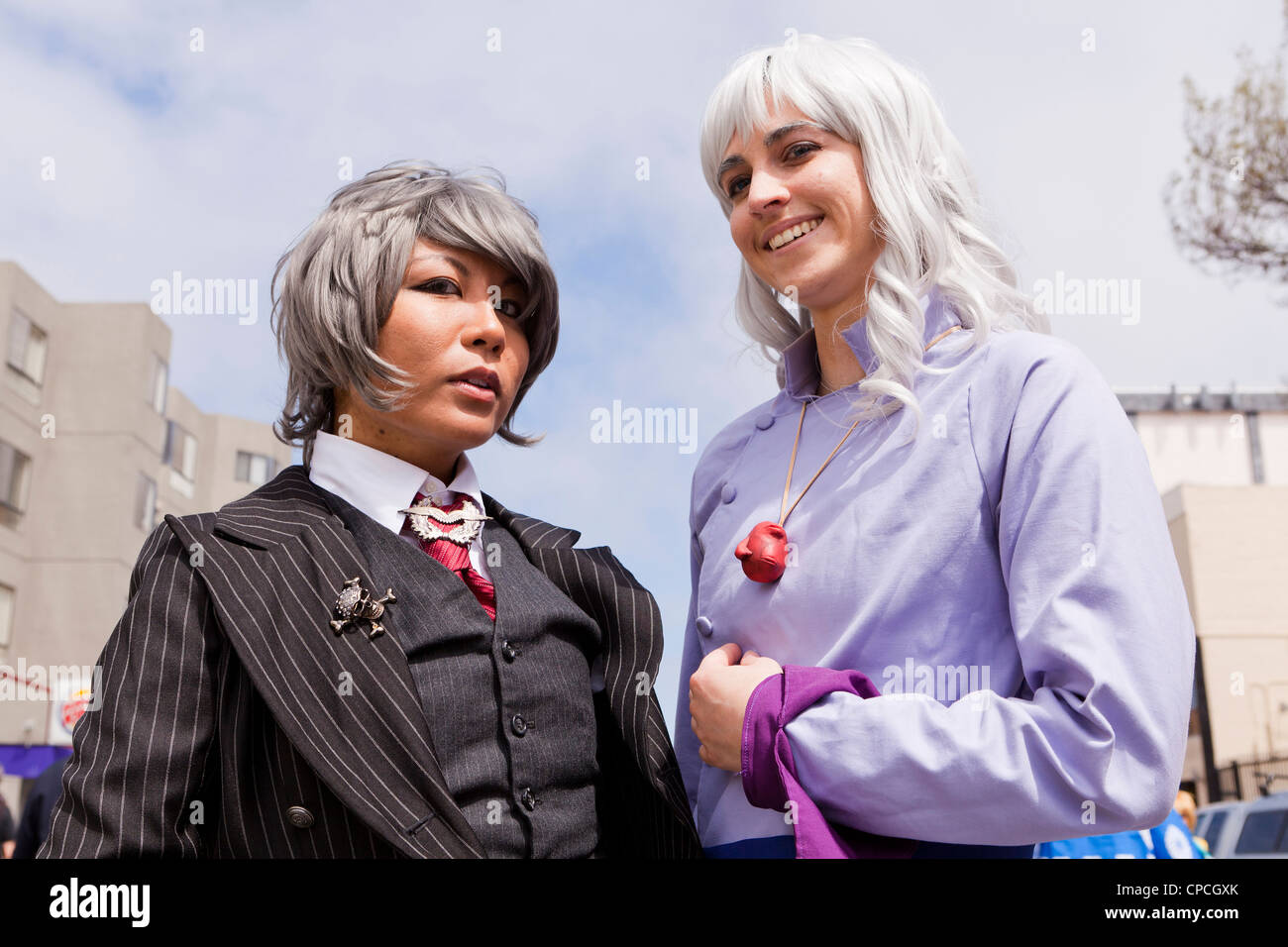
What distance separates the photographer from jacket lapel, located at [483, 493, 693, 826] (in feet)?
6.92

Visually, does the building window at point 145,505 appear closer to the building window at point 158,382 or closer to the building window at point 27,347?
the building window at point 158,382

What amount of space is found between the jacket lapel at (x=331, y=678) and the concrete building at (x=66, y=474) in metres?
19.2

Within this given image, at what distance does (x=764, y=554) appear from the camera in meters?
2.02

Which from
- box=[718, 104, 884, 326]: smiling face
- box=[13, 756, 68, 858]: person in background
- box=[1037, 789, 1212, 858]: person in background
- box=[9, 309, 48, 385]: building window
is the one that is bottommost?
box=[13, 756, 68, 858]: person in background

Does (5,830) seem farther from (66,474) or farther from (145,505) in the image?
(145,505)

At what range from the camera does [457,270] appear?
221 cm

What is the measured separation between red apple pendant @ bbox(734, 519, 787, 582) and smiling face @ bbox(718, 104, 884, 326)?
19.4 inches

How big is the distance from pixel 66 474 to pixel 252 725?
24.4 m

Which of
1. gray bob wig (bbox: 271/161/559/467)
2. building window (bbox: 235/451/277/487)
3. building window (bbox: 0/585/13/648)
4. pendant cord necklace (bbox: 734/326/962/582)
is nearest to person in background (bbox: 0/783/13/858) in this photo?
gray bob wig (bbox: 271/161/559/467)

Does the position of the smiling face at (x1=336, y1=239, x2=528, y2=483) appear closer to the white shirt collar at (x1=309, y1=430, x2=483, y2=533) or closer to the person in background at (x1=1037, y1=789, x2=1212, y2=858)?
the white shirt collar at (x1=309, y1=430, x2=483, y2=533)

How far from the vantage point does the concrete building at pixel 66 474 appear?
21094mm

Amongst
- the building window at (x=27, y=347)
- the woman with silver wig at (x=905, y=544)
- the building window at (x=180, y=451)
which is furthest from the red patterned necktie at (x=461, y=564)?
the building window at (x=180, y=451)
